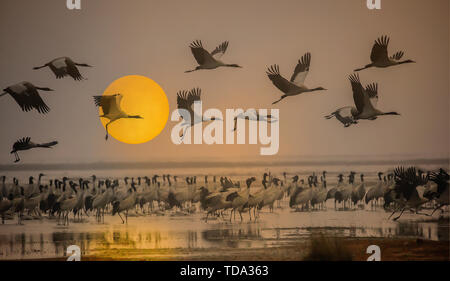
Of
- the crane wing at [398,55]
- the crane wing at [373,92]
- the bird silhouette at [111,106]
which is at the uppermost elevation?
the crane wing at [398,55]

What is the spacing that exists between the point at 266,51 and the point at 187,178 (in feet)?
3.61

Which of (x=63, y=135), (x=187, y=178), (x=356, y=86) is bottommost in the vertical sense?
(x=187, y=178)

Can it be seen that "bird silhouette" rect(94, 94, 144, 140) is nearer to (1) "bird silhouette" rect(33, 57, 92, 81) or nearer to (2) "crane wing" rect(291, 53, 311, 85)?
(1) "bird silhouette" rect(33, 57, 92, 81)

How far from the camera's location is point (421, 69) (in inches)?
181

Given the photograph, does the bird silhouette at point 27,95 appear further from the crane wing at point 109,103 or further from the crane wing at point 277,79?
the crane wing at point 277,79

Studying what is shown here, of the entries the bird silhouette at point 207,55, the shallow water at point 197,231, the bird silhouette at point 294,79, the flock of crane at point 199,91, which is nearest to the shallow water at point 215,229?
the shallow water at point 197,231

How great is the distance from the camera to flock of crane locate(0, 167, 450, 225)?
4574 mm

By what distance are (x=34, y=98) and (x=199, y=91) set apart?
1.21m

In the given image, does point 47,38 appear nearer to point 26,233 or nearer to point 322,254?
point 26,233

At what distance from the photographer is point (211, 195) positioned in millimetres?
4598

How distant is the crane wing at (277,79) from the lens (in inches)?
181

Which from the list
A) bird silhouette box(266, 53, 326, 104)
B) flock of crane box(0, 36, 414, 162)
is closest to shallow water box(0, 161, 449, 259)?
flock of crane box(0, 36, 414, 162)

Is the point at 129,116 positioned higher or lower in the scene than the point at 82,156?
higher

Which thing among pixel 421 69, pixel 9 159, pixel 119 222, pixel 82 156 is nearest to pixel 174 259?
pixel 119 222
